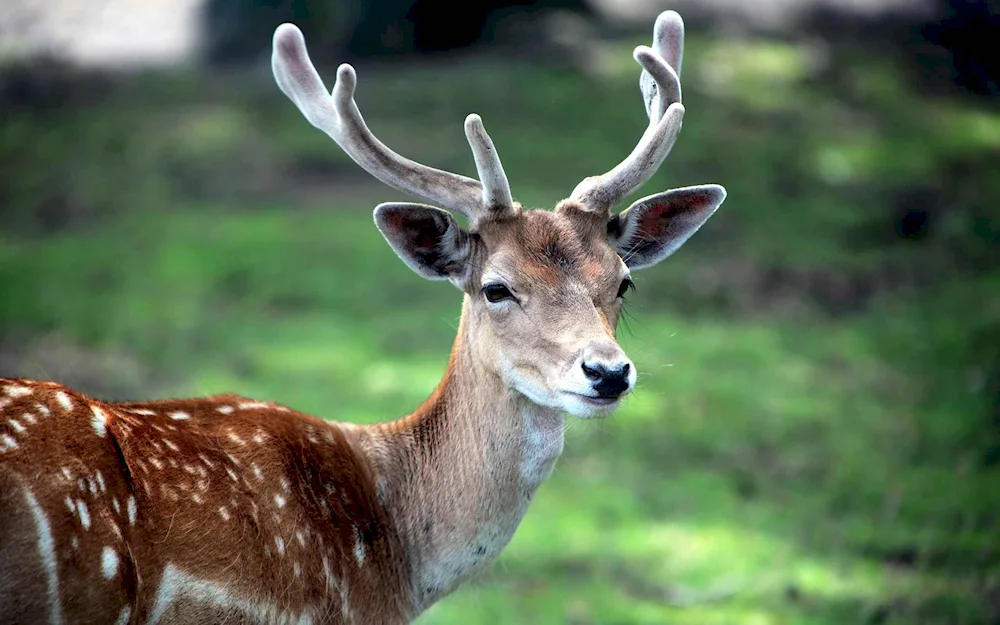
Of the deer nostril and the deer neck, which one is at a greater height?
the deer nostril

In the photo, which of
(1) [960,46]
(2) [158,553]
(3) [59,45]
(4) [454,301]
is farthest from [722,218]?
(2) [158,553]

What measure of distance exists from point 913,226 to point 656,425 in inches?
165

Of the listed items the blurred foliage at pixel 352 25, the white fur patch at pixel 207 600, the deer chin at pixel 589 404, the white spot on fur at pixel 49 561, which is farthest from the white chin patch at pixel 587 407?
the blurred foliage at pixel 352 25

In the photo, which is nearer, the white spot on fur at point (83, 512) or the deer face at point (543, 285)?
the white spot on fur at point (83, 512)

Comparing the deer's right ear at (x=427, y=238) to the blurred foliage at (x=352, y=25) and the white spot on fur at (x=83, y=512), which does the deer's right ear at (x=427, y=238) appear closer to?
the white spot on fur at (x=83, y=512)

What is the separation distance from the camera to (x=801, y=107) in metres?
12.3

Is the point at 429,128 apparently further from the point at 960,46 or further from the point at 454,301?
the point at 960,46

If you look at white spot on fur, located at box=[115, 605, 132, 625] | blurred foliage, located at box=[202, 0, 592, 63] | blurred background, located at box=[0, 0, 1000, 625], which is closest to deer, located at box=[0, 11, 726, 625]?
white spot on fur, located at box=[115, 605, 132, 625]

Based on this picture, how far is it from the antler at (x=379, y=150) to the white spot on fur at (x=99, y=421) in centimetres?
127

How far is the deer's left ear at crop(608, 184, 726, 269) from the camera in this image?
4.44 metres

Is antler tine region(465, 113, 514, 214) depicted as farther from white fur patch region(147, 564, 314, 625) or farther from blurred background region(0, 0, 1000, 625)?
blurred background region(0, 0, 1000, 625)

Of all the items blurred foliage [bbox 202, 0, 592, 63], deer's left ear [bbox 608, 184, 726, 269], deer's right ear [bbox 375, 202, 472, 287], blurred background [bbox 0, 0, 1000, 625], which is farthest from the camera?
blurred foliage [bbox 202, 0, 592, 63]

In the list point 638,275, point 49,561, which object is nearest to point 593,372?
point 49,561

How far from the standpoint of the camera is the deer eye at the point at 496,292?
4.07 metres
